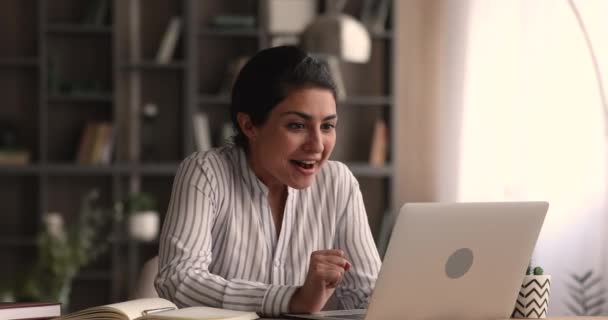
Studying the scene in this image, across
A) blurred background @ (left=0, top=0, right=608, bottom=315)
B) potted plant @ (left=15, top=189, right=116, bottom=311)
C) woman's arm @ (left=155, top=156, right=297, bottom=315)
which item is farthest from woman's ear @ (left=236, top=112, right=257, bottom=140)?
potted plant @ (left=15, top=189, right=116, bottom=311)

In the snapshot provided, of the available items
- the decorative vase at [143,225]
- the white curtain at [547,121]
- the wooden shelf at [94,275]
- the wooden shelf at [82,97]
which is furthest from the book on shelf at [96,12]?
the white curtain at [547,121]

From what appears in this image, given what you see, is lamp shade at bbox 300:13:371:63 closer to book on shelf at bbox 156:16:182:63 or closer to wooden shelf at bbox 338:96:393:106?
wooden shelf at bbox 338:96:393:106

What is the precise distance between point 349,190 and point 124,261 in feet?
11.4

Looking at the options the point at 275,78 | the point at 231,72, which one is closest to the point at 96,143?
the point at 231,72

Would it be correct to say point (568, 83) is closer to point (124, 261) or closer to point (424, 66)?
point (424, 66)

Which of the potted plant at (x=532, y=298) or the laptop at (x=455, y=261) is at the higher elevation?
the laptop at (x=455, y=261)

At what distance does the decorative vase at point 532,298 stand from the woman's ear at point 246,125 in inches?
27.7

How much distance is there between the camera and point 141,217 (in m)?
5.34

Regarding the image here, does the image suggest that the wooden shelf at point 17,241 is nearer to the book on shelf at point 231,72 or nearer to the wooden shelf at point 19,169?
the wooden shelf at point 19,169

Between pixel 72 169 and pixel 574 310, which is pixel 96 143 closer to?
pixel 72 169

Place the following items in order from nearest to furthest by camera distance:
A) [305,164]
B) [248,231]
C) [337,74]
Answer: [305,164]
[248,231]
[337,74]

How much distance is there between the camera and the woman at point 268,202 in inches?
79.7

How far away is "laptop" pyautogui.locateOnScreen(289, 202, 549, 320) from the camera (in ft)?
5.16

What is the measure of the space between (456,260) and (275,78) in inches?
26.4
